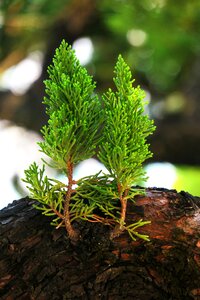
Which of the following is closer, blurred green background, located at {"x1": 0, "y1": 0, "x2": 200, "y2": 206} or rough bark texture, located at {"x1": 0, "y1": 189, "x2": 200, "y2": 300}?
rough bark texture, located at {"x1": 0, "y1": 189, "x2": 200, "y2": 300}

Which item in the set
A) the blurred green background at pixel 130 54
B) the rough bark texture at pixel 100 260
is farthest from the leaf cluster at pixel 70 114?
the blurred green background at pixel 130 54

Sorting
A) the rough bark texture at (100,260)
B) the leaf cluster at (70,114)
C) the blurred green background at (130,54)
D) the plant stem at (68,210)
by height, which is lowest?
the rough bark texture at (100,260)

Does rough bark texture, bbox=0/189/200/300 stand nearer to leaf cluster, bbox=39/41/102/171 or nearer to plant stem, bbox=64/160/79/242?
plant stem, bbox=64/160/79/242

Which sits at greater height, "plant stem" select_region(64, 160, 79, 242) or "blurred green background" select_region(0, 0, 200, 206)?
"blurred green background" select_region(0, 0, 200, 206)

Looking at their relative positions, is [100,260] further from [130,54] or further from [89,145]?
[130,54]

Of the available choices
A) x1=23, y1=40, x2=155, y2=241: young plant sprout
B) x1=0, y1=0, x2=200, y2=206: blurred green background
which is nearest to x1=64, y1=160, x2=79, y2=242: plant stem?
x1=23, y1=40, x2=155, y2=241: young plant sprout

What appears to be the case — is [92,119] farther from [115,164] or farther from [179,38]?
[179,38]

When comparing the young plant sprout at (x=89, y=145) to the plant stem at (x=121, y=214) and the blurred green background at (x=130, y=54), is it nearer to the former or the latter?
the plant stem at (x=121, y=214)
